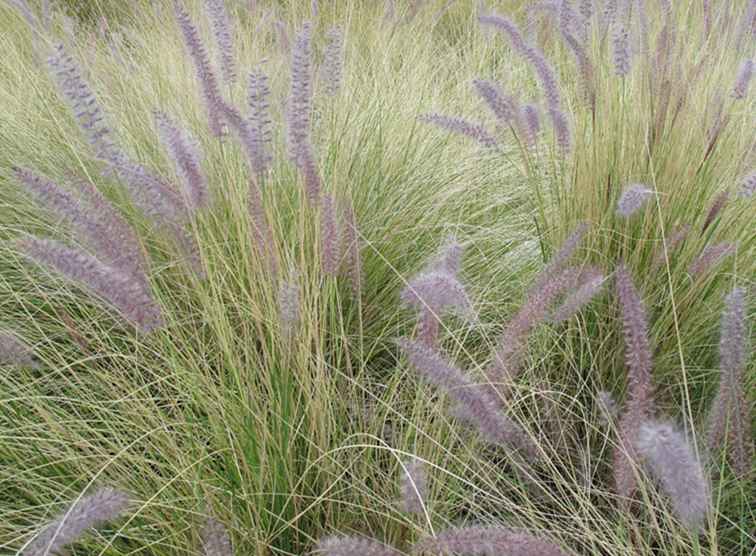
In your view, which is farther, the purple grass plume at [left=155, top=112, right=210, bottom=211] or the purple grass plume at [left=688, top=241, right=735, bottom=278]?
the purple grass plume at [left=688, top=241, right=735, bottom=278]

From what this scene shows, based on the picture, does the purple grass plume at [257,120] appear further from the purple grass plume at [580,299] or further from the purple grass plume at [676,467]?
the purple grass plume at [676,467]

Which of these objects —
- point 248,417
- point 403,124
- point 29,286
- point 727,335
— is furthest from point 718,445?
point 403,124

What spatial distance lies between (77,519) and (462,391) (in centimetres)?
50

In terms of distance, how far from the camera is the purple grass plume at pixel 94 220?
1.08 m

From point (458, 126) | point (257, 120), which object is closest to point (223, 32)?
point (257, 120)

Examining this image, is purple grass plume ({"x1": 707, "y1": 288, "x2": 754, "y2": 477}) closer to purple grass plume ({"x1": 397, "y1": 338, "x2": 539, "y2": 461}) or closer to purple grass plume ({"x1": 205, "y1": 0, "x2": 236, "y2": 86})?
purple grass plume ({"x1": 397, "y1": 338, "x2": 539, "y2": 461})

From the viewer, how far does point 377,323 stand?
1729 millimetres

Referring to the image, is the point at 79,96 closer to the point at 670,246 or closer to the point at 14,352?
the point at 14,352

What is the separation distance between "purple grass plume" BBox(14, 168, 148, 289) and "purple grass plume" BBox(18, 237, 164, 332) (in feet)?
0.21

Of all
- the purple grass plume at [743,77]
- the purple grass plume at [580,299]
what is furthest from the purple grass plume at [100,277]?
the purple grass plume at [743,77]

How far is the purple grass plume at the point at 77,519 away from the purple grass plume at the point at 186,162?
61cm

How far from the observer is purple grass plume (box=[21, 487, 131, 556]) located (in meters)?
0.80

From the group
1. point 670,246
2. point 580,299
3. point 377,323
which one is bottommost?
point 377,323

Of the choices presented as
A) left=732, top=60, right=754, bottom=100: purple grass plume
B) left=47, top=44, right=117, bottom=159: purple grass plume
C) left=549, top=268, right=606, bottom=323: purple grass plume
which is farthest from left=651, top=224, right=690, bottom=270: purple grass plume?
left=47, top=44, right=117, bottom=159: purple grass plume
